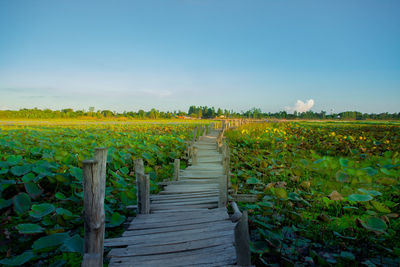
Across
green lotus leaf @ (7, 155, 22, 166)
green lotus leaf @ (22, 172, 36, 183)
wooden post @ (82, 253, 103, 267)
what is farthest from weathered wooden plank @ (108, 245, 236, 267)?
green lotus leaf @ (7, 155, 22, 166)

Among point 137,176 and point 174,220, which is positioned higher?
point 137,176

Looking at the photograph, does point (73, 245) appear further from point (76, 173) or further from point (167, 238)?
point (76, 173)

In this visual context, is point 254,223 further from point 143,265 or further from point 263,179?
point 263,179

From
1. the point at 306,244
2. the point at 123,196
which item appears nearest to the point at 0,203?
the point at 123,196

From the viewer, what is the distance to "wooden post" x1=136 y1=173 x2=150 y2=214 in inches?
106

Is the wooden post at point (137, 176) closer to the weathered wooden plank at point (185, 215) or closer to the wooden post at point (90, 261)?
the weathered wooden plank at point (185, 215)

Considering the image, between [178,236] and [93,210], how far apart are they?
91 cm

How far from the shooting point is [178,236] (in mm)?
2137

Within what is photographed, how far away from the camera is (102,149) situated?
65.4 inches

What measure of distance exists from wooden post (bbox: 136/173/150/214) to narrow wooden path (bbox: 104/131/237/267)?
0.29 ft

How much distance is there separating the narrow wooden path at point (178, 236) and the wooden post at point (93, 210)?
0.28 m

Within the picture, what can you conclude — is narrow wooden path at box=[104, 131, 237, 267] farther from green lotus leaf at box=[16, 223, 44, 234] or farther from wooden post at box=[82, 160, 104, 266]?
green lotus leaf at box=[16, 223, 44, 234]

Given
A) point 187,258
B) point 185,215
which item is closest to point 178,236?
point 187,258

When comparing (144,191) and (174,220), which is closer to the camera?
(174,220)
